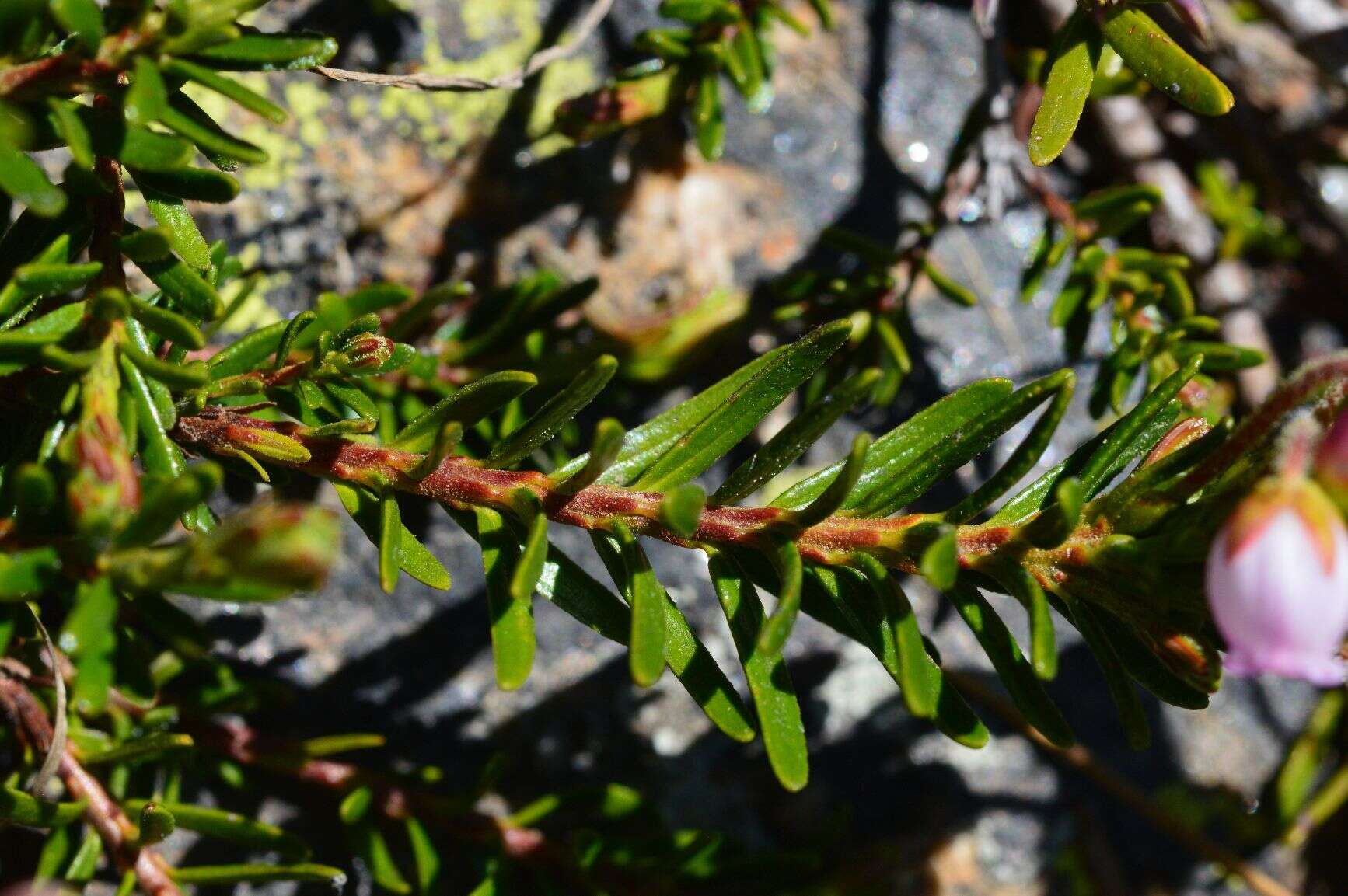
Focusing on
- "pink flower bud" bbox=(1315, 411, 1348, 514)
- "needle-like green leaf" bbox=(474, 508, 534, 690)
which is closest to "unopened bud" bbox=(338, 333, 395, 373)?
"needle-like green leaf" bbox=(474, 508, 534, 690)

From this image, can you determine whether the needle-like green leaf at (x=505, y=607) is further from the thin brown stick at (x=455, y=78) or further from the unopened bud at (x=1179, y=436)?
the unopened bud at (x=1179, y=436)

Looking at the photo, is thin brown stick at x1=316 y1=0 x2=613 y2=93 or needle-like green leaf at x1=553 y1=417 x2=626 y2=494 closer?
needle-like green leaf at x1=553 y1=417 x2=626 y2=494

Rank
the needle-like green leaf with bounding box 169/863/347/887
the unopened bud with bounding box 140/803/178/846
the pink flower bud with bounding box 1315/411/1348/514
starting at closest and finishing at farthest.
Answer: the pink flower bud with bounding box 1315/411/1348/514 → the unopened bud with bounding box 140/803/178/846 → the needle-like green leaf with bounding box 169/863/347/887

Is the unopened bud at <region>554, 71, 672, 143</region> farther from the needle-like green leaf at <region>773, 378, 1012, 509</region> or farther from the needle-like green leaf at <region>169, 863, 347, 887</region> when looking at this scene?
the needle-like green leaf at <region>169, 863, 347, 887</region>

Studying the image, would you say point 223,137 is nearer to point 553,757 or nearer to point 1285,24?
point 553,757

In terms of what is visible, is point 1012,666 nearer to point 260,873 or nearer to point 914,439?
point 914,439

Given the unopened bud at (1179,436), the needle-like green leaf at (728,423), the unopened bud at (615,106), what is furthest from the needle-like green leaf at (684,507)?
the unopened bud at (615,106)

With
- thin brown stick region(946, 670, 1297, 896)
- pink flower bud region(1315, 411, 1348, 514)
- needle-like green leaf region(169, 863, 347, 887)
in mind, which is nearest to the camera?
pink flower bud region(1315, 411, 1348, 514)

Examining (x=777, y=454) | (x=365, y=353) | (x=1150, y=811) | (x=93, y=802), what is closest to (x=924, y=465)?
(x=777, y=454)

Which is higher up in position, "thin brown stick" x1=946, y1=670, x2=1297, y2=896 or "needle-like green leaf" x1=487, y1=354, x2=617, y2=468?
"needle-like green leaf" x1=487, y1=354, x2=617, y2=468
